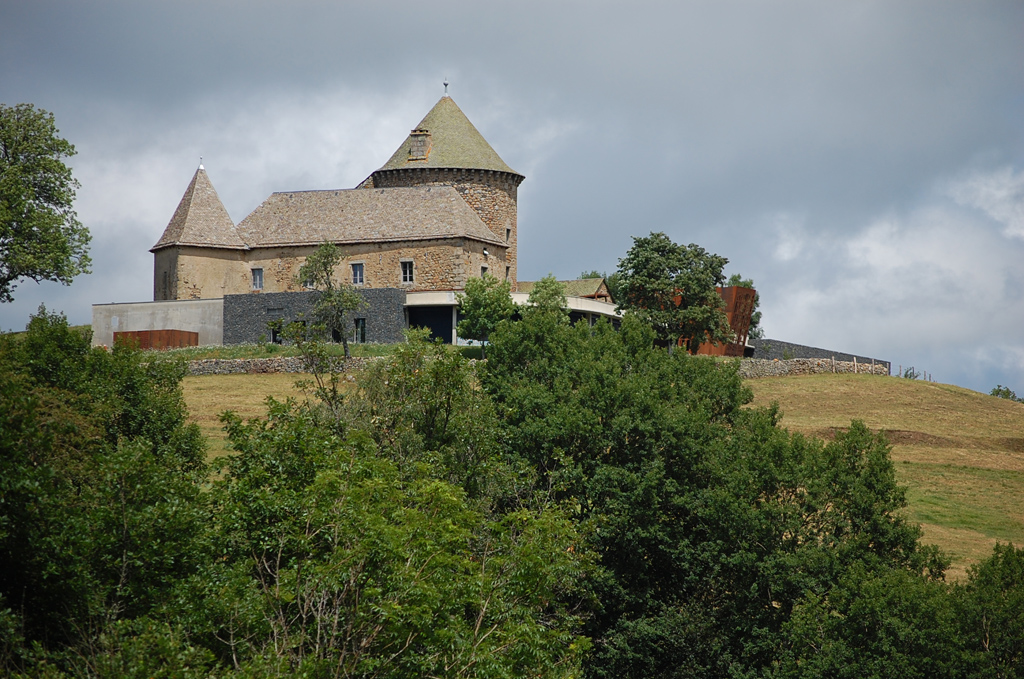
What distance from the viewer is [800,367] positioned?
6262 cm

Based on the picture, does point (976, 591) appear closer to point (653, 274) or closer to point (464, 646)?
point (464, 646)

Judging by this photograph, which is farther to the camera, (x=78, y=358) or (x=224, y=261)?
(x=224, y=261)

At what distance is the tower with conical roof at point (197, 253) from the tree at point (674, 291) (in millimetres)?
23391

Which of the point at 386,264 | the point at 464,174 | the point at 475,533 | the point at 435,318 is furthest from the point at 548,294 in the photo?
the point at 475,533

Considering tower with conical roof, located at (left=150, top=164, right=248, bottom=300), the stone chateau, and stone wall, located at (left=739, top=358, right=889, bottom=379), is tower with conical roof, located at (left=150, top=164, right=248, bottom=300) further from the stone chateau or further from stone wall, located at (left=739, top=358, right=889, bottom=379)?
stone wall, located at (left=739, top=358, right=889, bottom=379)

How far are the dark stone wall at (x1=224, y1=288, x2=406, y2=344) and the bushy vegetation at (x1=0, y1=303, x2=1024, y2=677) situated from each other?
23852mm

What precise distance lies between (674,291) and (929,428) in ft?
55.0

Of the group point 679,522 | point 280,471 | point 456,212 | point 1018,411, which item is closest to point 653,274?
point 456,212

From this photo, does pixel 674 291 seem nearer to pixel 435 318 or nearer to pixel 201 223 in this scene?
pixel 435 318

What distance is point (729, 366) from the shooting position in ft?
124

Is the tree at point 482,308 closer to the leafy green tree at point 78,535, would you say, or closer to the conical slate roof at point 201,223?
the conical slate roof at point 201,223

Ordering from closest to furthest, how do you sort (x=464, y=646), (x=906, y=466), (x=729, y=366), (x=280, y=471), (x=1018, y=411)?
(x=464, y=646)
(x=280, y=471)
(x=729, y=366)
(x=906, y=466)
(x=1018, y=411)

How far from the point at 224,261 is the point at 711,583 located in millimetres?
44426

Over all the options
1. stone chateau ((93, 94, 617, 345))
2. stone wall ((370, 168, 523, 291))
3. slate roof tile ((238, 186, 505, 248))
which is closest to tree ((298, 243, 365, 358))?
stone chateau ((93, 94, 617, 345))
